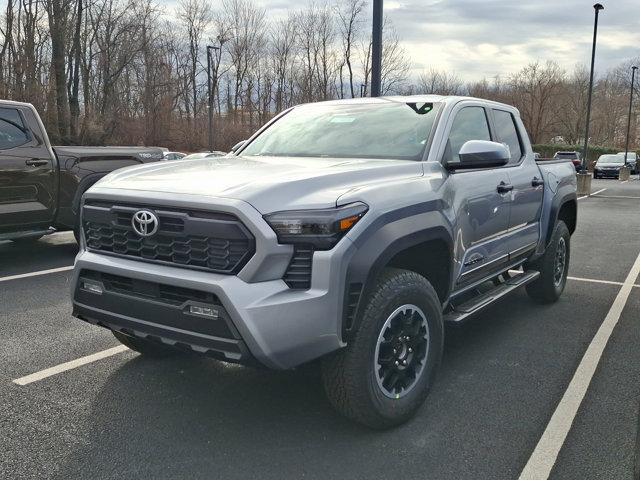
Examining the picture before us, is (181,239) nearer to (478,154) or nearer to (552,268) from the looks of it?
(478,154)

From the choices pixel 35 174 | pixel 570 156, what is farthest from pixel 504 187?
pixel 570 156

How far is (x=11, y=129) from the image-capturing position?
749 cm

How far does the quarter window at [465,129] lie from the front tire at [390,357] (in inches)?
43.5

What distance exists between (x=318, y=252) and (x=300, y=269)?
12cm

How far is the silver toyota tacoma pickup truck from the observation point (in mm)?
2699

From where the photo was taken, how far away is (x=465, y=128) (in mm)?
4336

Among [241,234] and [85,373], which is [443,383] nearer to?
[241,234]

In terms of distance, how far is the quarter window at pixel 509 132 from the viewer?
195 inches

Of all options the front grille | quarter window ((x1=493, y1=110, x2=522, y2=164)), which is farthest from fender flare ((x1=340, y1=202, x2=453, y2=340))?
quarter window ((x1=493, y1=110, x2=522, y2=164))

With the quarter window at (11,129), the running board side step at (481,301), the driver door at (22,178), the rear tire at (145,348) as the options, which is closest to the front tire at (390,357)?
the running board side step at (481,301)

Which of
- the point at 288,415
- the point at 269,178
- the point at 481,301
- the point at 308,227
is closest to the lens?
the point at 308,227

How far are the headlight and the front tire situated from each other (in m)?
0.44

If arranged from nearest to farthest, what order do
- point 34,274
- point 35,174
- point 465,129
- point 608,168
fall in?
1. point 465,129
2. point 34,274
3. point 35,174
4. point 608,168

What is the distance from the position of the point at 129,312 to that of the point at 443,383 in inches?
81.1
